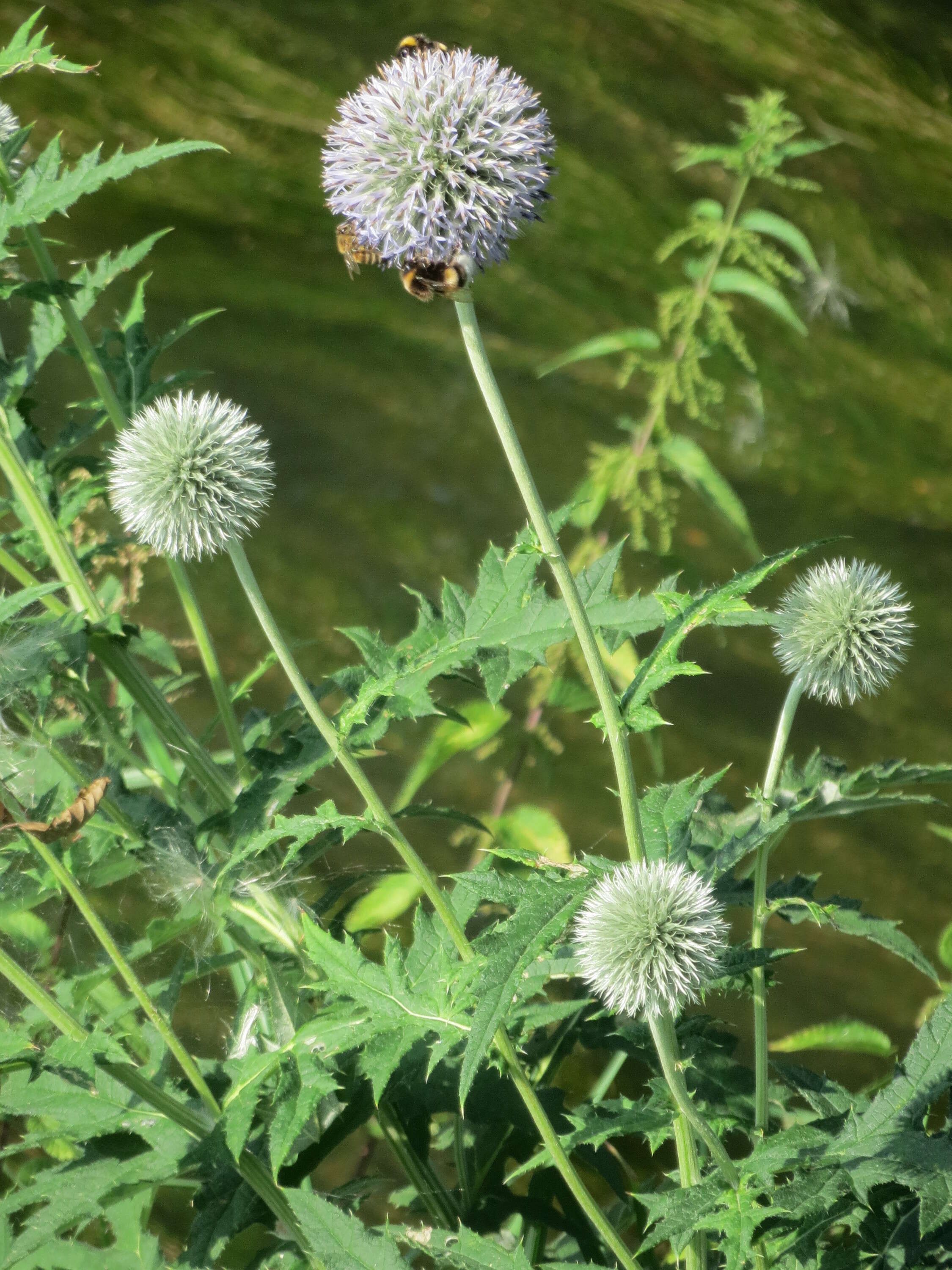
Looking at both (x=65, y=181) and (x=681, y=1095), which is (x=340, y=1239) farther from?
(x=65, y=181)

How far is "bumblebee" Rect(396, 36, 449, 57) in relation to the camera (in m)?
0.93

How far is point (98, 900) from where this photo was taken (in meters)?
1.73

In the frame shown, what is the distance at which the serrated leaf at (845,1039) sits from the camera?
1466mm

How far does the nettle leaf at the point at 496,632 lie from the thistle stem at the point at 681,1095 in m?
0.31

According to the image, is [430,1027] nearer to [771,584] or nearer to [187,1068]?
[187,1068]

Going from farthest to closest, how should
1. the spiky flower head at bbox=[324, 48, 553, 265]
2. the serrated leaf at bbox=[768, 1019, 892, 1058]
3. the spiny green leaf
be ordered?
the serrated leaf at bbox=[768, 1019, 892, 1058], the spiny green leaf, the spiky flower head at bbox=[324, 48, 553, 265]

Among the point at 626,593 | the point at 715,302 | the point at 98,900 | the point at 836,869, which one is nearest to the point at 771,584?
the point at 626,593

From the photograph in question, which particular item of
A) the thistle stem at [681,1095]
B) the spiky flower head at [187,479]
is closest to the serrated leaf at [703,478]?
the spiky flower head at [187,479]

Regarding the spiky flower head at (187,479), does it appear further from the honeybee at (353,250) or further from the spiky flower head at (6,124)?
the spiky flower head at (6,124)

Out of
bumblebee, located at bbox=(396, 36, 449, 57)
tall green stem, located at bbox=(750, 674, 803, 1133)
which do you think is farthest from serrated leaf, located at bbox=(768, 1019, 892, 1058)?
bumblebee, located at bbox=(396, 36, 449, 57)

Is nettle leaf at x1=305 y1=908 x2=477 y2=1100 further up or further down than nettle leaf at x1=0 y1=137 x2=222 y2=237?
further down

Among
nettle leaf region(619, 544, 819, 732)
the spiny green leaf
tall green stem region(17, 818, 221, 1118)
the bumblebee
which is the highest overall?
the bumblebee

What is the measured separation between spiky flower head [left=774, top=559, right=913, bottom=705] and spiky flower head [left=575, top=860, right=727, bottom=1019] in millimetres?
303

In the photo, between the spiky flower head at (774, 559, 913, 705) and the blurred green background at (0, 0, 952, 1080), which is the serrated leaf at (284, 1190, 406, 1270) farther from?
the blurred green background at (0, 0, 952, 1080)
